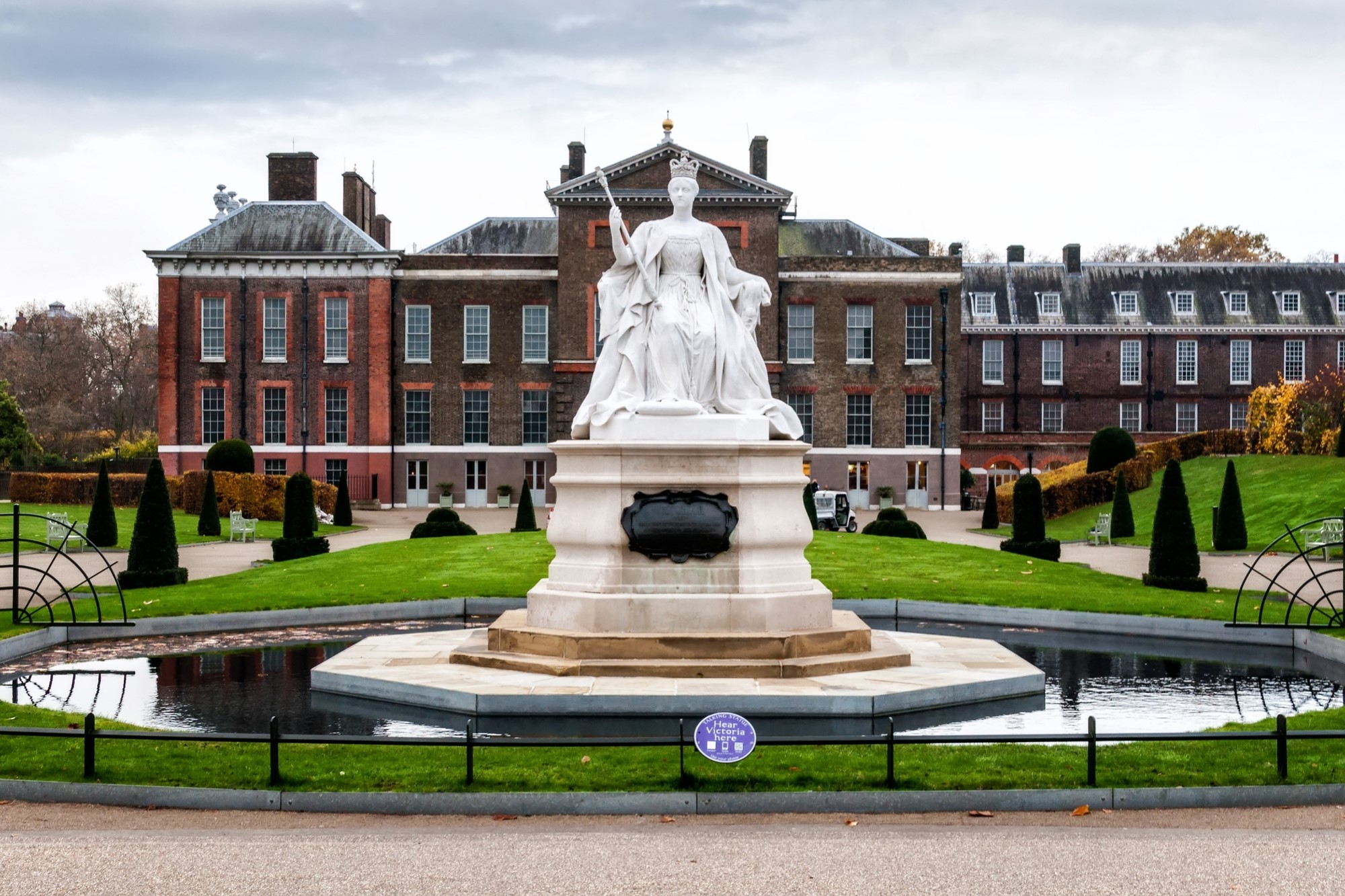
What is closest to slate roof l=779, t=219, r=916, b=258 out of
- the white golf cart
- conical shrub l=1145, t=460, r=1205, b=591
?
the white golf cart

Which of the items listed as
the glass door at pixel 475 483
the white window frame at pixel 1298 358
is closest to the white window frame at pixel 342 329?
the glass door at pixel 475 483

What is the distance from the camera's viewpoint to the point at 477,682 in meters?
11.3

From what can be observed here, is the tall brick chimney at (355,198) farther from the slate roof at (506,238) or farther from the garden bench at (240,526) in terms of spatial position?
the garden bench at (240,526)

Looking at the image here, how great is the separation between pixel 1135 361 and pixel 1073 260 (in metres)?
5.89

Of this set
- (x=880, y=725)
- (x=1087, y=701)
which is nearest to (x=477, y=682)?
(x=880, y=725)

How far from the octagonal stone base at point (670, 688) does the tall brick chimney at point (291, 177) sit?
4439 centimetres

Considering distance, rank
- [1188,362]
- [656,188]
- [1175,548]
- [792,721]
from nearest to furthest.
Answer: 1. [792,721]
2. [1175,548]
3. [656,188]
4. [1188,362]

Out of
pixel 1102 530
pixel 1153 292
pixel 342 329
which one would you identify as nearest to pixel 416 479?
pixel 342 329

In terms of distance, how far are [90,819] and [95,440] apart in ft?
239

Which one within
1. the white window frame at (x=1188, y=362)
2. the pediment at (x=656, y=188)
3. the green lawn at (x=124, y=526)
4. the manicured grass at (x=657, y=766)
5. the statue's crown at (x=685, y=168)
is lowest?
the green lawn at (x=124, y=526)

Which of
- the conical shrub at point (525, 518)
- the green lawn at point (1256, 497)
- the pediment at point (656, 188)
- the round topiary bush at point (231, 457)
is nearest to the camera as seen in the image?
the conical shrub at point (525, 518)

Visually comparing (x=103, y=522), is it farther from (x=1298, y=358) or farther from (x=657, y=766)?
(x=1298, y=358)

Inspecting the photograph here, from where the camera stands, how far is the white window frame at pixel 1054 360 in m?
64.6

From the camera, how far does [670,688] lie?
36.0 ft
